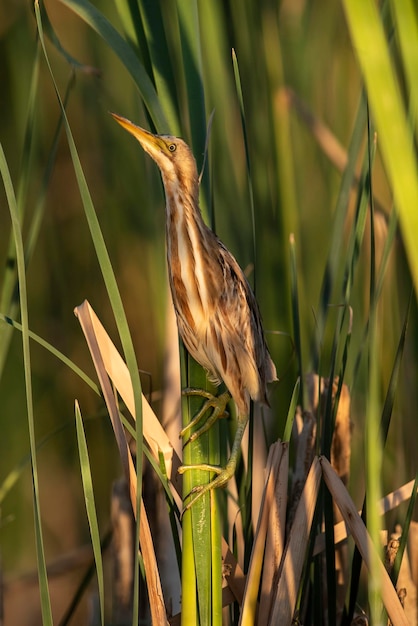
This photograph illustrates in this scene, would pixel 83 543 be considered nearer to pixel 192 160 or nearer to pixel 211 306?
pixel 211 306

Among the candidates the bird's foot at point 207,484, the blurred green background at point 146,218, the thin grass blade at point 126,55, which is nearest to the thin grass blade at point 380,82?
the thin grass blade at point 126,55

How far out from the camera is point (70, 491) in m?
2.12

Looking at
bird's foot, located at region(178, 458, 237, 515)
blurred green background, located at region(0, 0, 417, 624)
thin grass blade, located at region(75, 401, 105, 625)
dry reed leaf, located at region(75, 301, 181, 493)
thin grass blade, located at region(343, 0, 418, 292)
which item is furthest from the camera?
blurred green background, located at region(0, 0, 417, 624)

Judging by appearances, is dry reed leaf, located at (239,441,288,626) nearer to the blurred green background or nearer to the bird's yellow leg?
the bird's yellow leg

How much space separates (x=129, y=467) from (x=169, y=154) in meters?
0.47

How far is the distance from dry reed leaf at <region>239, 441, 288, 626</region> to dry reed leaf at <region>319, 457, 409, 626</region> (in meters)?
0.06

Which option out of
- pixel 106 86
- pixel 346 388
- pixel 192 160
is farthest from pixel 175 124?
pixel 106 86

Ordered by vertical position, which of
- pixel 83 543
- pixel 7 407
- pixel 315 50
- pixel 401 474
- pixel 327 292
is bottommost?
pixel 83 543

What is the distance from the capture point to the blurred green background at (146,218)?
1581 mm

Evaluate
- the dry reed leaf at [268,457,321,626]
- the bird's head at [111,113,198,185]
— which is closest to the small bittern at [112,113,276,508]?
the bird's head at [111,113,198,185]

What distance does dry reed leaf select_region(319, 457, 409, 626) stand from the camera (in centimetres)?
107

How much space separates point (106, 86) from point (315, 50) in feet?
1.63

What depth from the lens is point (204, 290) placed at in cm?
132

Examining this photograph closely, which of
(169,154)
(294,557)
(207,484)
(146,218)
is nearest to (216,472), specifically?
(207,484)
